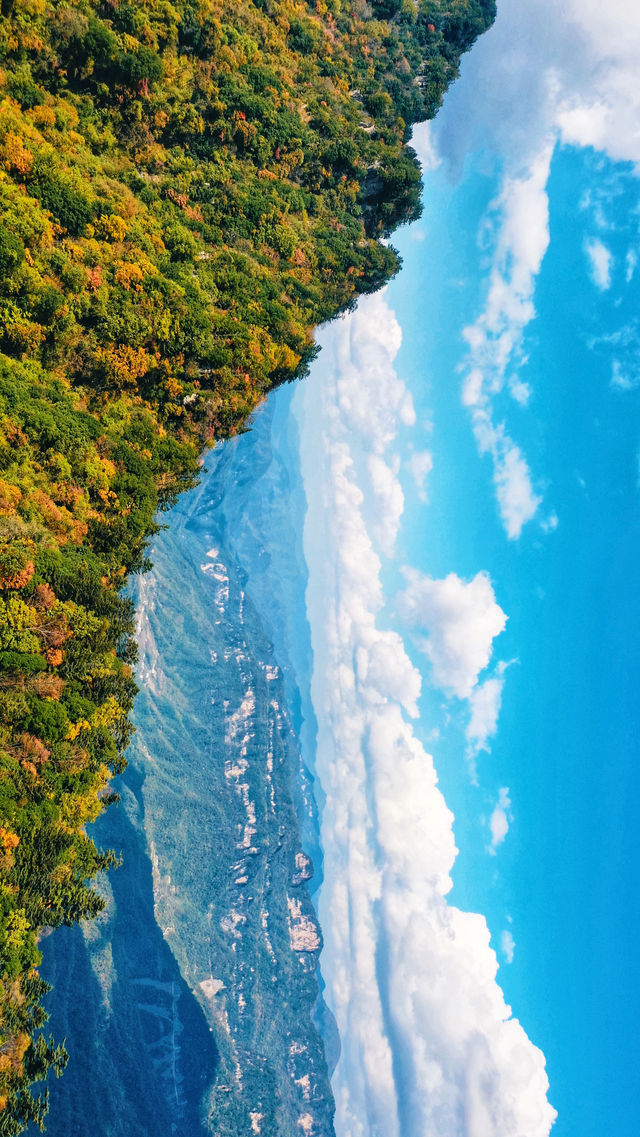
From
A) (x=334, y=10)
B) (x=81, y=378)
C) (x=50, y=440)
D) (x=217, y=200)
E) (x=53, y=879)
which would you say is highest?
(x=334, y=10)

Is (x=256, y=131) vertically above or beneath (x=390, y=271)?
beneath

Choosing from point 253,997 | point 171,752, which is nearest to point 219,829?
point 171,752

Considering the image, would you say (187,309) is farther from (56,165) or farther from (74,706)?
(74,706)

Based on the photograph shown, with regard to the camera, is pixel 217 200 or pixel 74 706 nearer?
pixel 74 706

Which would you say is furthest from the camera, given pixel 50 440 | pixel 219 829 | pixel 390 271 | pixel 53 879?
pixel 219 829

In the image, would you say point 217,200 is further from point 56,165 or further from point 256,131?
point 56,165

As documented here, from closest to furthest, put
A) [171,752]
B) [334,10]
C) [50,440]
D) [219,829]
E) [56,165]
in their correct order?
[50,440]
[56,165]
[334,10]
[171,752]
[219,829]
